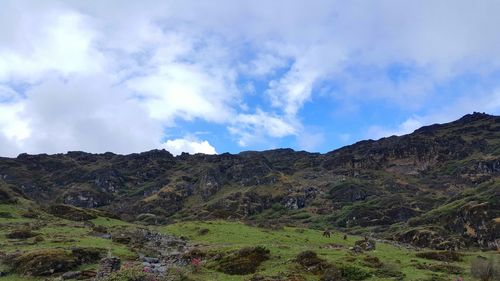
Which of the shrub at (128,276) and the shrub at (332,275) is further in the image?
the shrub at (332,275)

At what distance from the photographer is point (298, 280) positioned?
129 ft

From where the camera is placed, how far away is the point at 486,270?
3819 cm

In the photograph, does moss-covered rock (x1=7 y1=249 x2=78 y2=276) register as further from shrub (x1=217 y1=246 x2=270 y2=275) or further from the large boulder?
the large boulder

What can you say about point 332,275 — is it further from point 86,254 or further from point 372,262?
point 86,254

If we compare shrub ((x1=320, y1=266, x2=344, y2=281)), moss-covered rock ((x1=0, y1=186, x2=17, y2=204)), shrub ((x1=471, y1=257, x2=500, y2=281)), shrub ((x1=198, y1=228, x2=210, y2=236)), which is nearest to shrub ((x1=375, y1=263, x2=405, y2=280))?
shrub ((x1=320, y1=266, x2=344, y2=281))

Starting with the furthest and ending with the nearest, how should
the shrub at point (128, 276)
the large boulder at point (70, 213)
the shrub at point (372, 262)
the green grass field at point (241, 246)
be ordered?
the large boulder at point (70, 213) → the shrub at point (372, 262) → the green grass field at point (241, 246) → the shrub at point (128, 276)

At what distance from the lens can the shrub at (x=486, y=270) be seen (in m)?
38.1

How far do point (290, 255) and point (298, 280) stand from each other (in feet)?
29.8

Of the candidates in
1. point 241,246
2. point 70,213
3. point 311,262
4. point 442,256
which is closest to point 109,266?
A: point 311,262

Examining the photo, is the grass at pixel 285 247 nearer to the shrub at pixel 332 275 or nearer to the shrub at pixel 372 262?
the shrub at pixel 372 262

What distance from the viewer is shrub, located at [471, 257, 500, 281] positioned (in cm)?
3805

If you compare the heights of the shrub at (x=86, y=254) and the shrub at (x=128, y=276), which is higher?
the shrub at (x=86, y=254)

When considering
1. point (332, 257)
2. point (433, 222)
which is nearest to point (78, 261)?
point (332, 257)

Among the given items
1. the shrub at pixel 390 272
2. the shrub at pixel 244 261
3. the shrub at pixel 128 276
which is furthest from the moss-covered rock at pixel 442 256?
the shrub at pixel 128 276
